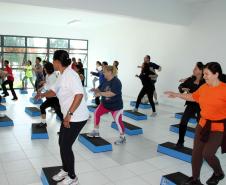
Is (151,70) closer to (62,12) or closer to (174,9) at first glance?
(174,9)

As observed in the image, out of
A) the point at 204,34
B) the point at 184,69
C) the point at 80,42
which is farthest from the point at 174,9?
the point at 80,42

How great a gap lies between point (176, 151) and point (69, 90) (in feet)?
7.70

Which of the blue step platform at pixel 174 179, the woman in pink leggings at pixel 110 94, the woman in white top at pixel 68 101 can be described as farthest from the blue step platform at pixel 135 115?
the woman in white top at pixel 68 101

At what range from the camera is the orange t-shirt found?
266 cm

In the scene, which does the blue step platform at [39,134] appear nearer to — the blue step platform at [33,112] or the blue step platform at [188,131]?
the blue step platform at [33,112]

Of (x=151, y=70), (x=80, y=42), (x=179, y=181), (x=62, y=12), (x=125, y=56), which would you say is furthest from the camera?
(x=80, y=42)

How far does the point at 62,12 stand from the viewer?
939cm

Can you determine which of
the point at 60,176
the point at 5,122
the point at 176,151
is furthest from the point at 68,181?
the point at 5,122

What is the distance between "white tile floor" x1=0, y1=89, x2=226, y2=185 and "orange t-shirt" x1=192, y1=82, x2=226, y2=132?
1068 mm

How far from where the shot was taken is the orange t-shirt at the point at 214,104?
2.66m

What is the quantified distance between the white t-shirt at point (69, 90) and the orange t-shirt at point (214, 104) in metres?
1.28

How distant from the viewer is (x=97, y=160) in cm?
390

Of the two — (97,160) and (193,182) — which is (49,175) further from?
(193,182)

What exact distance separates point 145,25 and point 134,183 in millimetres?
7864
